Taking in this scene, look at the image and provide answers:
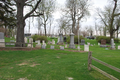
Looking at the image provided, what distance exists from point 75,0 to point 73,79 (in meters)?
31.4

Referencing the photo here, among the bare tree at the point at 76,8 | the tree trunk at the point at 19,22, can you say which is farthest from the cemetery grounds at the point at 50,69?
the bare tree at the point at 76,8

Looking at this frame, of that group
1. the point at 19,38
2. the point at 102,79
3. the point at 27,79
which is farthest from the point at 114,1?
the point at 27,79

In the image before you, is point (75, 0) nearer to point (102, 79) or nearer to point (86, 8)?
point (86, 8)

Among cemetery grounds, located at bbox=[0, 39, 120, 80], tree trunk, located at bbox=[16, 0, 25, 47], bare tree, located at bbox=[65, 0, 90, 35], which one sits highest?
bare tree, located at bbox=[65, 0, 90, 35]

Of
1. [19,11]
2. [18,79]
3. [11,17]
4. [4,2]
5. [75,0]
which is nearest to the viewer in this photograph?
[18,79]

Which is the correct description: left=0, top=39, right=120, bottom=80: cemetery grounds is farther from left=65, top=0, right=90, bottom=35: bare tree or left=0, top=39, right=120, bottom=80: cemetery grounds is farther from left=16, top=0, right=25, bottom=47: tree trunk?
left=65, top=0, right=90, bottom=35: bare tree

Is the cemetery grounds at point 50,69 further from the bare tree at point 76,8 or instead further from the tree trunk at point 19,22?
the bare tree at point 76,8

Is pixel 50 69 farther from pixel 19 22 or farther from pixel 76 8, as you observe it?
pixel 76 8

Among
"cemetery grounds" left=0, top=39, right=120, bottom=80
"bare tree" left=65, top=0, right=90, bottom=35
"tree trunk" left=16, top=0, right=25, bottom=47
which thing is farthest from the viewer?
"bare tree" left=65, top=0, right=90, bottom=35

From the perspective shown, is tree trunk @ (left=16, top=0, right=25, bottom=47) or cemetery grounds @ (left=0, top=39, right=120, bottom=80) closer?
cemetery grounds @ (left=0, top=39, right=120, bottom=80)

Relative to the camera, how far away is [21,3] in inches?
499

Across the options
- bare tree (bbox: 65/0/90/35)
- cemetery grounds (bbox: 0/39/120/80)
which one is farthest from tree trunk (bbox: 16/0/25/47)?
bare tree (bbox: 65/0/90/35)

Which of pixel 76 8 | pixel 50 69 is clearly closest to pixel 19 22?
pixel 50 69

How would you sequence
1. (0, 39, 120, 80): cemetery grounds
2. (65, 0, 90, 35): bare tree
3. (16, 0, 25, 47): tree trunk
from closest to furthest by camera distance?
(0, 39, 120, 80): cemetery grounds → (16, 0, 25, 47): tree trunk → (65, 0, 90, 35): bare tree
